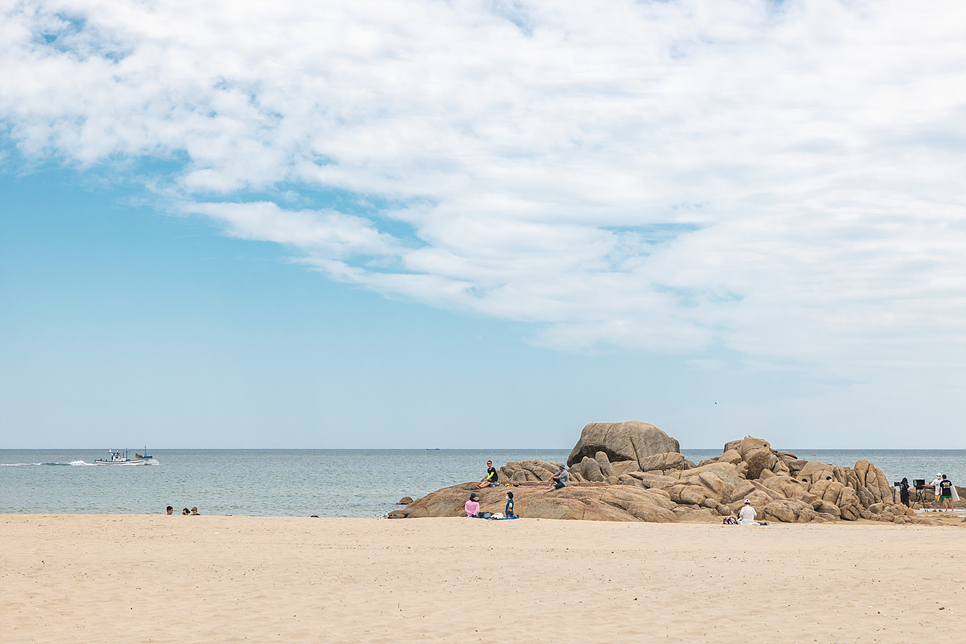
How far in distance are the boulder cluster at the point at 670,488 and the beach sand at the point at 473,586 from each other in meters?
6.43

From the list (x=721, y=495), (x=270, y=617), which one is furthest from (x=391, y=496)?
(x=270, y=617)

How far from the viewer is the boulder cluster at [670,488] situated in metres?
32.1

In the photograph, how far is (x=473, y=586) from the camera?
15.3 meters

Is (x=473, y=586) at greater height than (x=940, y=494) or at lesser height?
greater

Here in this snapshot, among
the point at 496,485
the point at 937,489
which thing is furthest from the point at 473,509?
the point at 937,489

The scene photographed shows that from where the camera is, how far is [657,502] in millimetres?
33188

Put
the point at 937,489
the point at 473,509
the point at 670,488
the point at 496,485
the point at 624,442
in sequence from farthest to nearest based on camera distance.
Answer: the point at 624,442, the point at 937,489, the point at 670,488, the point at 496,485, the point at 473,509

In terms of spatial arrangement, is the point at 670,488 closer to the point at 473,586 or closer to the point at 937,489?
the point at 937,489

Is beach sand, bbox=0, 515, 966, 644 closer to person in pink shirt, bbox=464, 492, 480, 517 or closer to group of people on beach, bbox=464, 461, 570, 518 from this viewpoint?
group of people on beach, bbox=464, 461, 570, 518

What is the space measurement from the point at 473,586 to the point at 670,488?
2295cm

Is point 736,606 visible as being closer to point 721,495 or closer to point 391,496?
point 721,495

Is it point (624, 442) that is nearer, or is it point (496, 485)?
point (496, 485)

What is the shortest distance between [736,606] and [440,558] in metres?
8.18

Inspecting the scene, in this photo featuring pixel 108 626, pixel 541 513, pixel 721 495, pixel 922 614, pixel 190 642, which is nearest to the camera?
pixel 190 642
